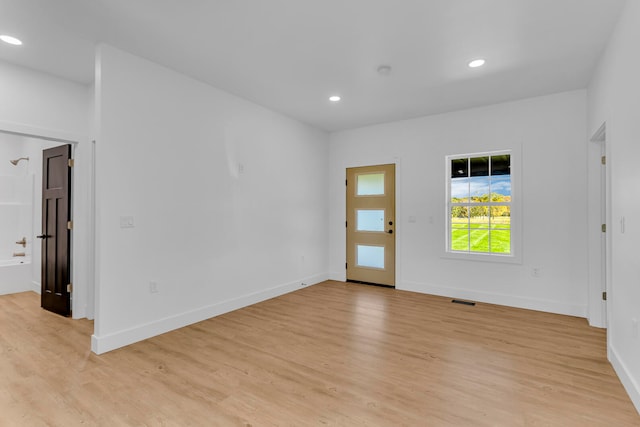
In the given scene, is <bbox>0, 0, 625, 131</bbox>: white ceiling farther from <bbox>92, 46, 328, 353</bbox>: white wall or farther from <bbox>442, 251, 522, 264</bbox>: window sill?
<bbox>442, 251, 522, 264</bbox>: window sill

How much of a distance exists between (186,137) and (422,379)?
10.9 feet

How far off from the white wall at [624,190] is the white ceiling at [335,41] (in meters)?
0.34

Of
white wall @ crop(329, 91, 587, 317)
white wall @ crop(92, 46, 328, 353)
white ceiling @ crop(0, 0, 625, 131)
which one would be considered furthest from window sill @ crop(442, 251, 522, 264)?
white wall @ crop(92, 46, 328, 353)

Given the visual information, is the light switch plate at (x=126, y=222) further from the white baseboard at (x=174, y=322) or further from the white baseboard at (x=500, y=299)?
the white baseboard at (x=500, y=299)

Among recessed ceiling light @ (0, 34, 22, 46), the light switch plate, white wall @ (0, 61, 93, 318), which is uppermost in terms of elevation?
recessed ceiling light @ (0, 34, 22, 46)

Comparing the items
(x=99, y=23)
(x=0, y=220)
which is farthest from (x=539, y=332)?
(x=0, y=220)

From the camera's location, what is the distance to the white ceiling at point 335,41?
2.37 m

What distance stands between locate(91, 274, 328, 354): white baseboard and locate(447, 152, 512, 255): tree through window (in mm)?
2803

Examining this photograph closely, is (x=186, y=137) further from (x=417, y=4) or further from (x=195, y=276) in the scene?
(x=417, y=4)

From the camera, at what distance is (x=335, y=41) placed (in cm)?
282

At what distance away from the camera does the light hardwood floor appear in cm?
198

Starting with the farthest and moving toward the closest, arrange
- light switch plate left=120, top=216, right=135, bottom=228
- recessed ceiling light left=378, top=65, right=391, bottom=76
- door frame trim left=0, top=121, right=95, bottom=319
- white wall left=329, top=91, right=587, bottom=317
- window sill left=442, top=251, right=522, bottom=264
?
window sill left=442, top=251, right=522, bottom=264 → white wall left=329, top=91, right=587, bottom=317 → door frame trim left=0, top=121, right=95, bottom=319 → recessed ceiling light left=378, top=65, right=391, bottom=76 → light switch plate left=120, top=216, right=135, bottom=228

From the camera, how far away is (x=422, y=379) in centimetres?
239

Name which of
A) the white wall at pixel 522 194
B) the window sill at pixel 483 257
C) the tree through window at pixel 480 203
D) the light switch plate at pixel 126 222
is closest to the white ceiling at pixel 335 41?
the white wall at pixel 522 194
